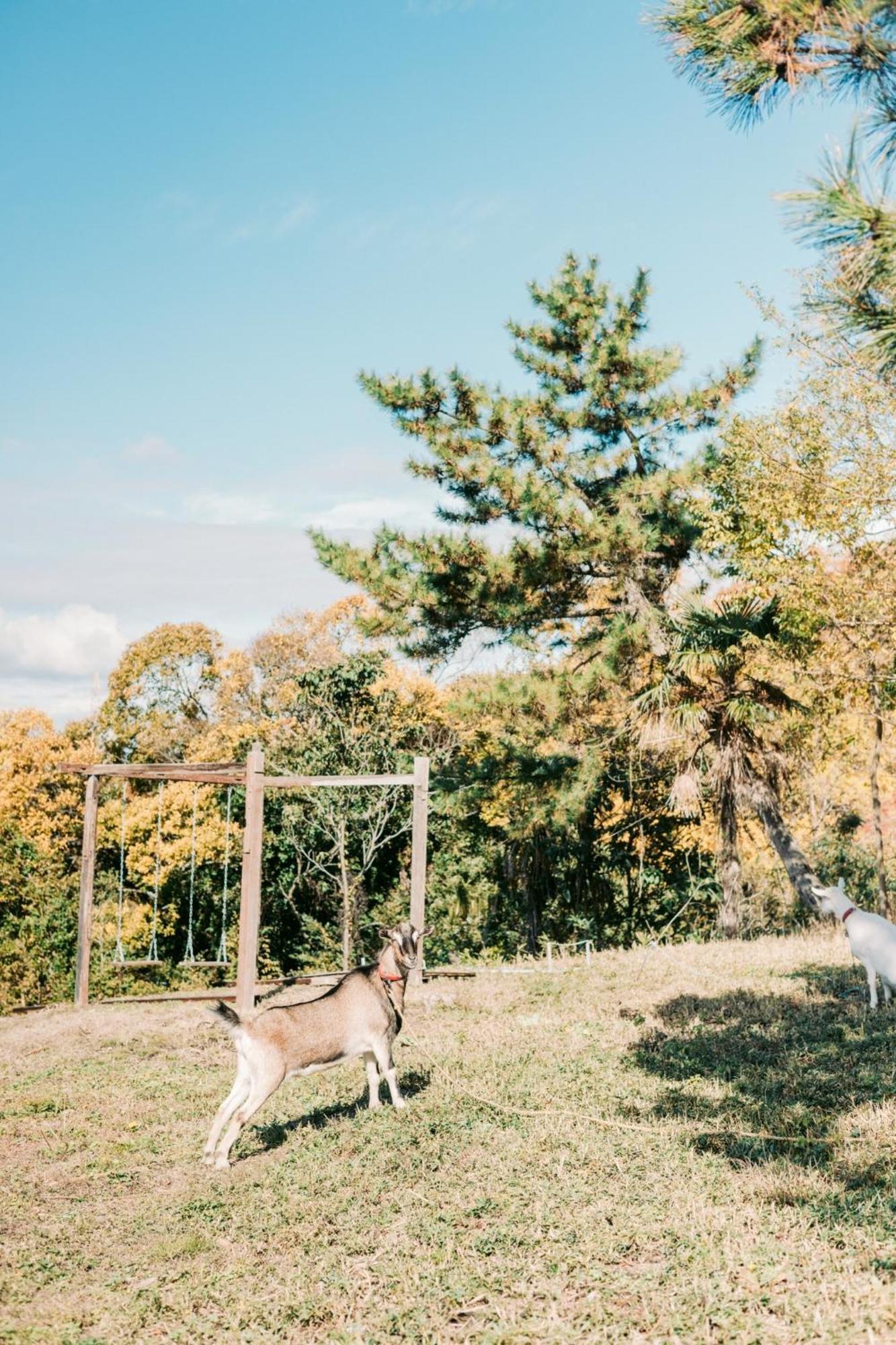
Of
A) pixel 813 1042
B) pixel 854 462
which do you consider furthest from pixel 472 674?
pixel 813 1042

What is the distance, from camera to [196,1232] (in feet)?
15.8

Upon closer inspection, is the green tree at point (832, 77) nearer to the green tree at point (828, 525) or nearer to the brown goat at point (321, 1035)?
the brown goat at point (321, 1035)

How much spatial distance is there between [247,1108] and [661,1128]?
229cm

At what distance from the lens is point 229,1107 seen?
19.4 ft

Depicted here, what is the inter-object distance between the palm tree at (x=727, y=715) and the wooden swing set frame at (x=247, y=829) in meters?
4.69

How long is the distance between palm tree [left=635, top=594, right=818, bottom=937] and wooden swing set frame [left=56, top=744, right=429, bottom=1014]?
4691 mm

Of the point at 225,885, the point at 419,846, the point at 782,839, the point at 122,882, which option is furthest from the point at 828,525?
the point at 122,882

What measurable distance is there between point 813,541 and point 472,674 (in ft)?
20.5

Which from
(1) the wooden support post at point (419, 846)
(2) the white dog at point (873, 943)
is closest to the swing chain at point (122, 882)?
(1) the wooden support post at point (419, 846)

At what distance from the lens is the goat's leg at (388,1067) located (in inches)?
258

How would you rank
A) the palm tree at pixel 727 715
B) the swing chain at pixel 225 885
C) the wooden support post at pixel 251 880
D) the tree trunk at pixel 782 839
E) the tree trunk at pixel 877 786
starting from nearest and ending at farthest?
the wooden support post at pixel 251 880, the swing chain at pixel 225 885, the tree trunk at pixel 877 786, the palm tree at pixel 727 715, the tree trunk at pixel 782 839

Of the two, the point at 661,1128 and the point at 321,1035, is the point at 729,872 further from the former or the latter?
the point at 321,1035

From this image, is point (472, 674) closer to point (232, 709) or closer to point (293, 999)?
point (293, 999)

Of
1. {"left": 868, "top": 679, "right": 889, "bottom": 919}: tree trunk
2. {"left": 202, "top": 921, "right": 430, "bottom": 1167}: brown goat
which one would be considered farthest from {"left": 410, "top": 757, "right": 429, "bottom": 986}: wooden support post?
{"left": 868, "top": 679, "right": 889, "bottom": 919}: tree trunk
